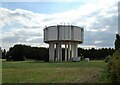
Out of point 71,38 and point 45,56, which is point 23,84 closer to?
point 71,38

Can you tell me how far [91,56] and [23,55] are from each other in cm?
2844

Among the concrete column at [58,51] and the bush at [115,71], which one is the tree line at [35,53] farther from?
the bush at [115,71]

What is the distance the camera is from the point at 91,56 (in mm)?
113562

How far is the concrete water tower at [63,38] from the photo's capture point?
81875 mm

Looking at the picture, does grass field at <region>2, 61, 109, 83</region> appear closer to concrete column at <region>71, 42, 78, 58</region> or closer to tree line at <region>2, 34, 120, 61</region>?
concrete column at <region>71, 42, 78, 58</region>

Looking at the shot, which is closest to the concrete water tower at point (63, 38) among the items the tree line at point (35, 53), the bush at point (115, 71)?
the tree line at point (35, 53)

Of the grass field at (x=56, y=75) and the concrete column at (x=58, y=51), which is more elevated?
the concrete column at (x=58, y=51)

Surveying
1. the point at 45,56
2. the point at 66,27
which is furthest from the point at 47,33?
the point at 45,56

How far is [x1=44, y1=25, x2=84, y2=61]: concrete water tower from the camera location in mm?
81875

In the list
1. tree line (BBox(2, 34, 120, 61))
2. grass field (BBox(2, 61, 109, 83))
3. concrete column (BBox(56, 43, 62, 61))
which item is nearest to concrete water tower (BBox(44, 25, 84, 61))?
concrete column (BBox(56, 43, 62, 61))

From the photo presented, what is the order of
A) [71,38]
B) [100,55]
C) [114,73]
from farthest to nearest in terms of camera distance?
[100,55] → [71,38] → [114,73]

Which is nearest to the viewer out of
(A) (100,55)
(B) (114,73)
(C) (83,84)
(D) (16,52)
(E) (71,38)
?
(B) (114,73)

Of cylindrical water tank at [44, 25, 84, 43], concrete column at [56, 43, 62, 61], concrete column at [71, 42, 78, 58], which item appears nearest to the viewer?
cylindrical water tank at [44, 25, 84, 43]

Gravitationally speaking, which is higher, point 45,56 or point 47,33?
point 47,33
